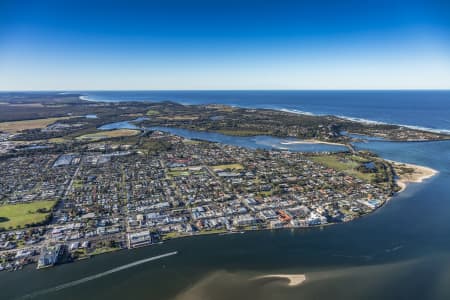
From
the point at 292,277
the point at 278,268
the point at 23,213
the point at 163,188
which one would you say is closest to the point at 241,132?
the point at 163,188

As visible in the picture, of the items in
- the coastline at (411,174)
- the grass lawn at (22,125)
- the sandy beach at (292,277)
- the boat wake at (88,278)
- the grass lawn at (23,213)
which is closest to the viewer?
the boat wake at (88,278)

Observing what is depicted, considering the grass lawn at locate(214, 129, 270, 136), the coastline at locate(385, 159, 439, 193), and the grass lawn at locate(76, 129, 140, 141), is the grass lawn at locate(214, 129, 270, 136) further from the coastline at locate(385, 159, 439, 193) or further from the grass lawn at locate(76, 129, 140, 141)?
the coastline at locate(385, 159, 439, 193)

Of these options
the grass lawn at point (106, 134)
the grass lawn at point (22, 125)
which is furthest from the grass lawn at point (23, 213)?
the grass lawn at point (22, 125)

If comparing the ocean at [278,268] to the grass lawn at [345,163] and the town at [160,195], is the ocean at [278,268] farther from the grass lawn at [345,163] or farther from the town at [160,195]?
the grass lawn at [345,163]

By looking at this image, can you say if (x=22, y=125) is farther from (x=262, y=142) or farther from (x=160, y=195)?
(x=160, y=195)

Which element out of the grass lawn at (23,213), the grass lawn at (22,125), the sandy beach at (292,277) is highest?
the grass lawn at (22,125)

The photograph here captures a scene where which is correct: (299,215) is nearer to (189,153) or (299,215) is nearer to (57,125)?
(189,153)

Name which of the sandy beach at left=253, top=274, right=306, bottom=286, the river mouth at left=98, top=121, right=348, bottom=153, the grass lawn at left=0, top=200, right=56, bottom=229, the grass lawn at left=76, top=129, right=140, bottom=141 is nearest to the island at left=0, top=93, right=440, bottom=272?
the grass lawn at left=0, top=200, right=56, bottom=229
